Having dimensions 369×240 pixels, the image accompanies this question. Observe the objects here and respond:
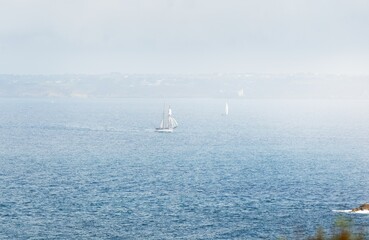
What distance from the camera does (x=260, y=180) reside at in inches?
4970

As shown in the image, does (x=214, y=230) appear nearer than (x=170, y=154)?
Yes

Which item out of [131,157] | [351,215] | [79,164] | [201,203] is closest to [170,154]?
[131,157]

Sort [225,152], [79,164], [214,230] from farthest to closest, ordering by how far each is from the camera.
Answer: [225,152] → [79,164] → [214,230]

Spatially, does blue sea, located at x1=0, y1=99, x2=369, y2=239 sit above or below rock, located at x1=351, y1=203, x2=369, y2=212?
below

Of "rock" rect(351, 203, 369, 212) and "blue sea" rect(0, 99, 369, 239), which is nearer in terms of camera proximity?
"blue sea" rect(0, 99, 369, 239)

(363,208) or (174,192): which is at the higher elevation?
(363,208)

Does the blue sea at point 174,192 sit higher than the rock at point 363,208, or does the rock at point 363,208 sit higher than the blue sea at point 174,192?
the rock at point 363,208

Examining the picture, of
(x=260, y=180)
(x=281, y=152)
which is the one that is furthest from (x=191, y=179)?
(x=281, y=152)

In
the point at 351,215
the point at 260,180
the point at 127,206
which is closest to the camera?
the point at 351,215

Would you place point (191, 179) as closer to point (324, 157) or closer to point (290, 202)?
point (290, 202)

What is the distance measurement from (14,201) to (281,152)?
323ft

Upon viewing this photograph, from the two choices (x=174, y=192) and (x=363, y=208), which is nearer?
(x=363, y=208)

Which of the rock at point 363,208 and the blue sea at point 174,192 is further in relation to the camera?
the rock at point 363,208

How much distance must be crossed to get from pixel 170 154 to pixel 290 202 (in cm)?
7325
